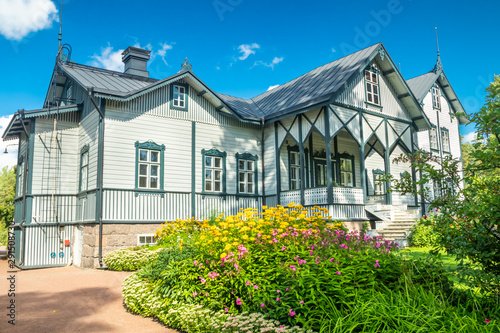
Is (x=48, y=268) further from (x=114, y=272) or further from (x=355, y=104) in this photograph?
(x=355, y=104)

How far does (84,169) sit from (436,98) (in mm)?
21834

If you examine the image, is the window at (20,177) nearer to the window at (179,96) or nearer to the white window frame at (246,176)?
the window at (179,96)

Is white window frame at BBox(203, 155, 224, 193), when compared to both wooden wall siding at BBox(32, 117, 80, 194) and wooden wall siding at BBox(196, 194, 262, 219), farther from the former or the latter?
wooden wall siding at BBox(32, 117, 80, 194)

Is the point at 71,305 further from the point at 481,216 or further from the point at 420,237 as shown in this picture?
the point at 420,237

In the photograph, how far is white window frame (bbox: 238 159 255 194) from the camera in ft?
53.9

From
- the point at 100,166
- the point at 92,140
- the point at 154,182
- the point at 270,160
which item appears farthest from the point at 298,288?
the point at 270,160

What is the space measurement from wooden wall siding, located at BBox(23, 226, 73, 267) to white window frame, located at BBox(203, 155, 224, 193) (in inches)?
212

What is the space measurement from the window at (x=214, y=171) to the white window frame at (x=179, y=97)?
2.02 metres

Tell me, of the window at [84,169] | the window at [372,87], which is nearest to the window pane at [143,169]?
the window at [84,169]

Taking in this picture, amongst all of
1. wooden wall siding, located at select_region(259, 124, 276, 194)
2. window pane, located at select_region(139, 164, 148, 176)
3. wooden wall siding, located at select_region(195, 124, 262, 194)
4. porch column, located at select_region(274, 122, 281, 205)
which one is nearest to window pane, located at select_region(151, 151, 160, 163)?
window pane, located at select_region(139, 164, 148, 176)

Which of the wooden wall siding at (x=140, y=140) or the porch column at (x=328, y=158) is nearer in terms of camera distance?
the wooden wall siding at (x=140, y=140)

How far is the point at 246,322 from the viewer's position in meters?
4.67

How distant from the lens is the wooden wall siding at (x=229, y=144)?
15.4 m

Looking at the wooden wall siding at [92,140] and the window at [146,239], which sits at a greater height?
the wooden wall siding at [92,140]
